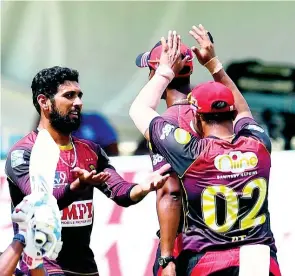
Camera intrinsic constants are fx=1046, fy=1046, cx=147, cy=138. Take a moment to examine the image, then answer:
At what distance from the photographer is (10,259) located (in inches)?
171

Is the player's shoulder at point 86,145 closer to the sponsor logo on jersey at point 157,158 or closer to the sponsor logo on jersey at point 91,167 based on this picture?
the sponsor logo on jersey at point 91,167

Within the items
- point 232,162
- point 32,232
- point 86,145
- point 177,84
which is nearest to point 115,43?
point 177,84

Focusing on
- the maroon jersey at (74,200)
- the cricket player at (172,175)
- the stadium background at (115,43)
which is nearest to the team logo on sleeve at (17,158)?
the maroon jersey at (74,200)

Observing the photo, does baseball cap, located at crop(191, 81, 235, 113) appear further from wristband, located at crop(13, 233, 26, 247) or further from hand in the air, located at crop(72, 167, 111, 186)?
wristband, located at crop(13, 233, 26, 247)

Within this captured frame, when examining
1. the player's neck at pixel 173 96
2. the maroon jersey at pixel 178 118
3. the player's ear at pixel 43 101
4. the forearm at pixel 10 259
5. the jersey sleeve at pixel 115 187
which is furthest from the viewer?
the player's neck at pixel 173 96

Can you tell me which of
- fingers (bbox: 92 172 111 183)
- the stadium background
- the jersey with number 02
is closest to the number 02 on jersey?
the jersey with number 02

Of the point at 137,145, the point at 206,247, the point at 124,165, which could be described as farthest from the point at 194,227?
the point at 137,145

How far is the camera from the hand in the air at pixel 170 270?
5.64m

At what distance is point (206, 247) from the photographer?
17.8 feet

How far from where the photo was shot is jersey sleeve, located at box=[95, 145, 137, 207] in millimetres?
5664

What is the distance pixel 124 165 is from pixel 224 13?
9.58 ft

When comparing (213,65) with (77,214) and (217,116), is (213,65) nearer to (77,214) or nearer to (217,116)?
(217,116)

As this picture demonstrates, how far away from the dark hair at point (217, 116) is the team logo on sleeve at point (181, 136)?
14cm

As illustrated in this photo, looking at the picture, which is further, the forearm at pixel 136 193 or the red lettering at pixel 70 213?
the red lettering at pixel 70 213
